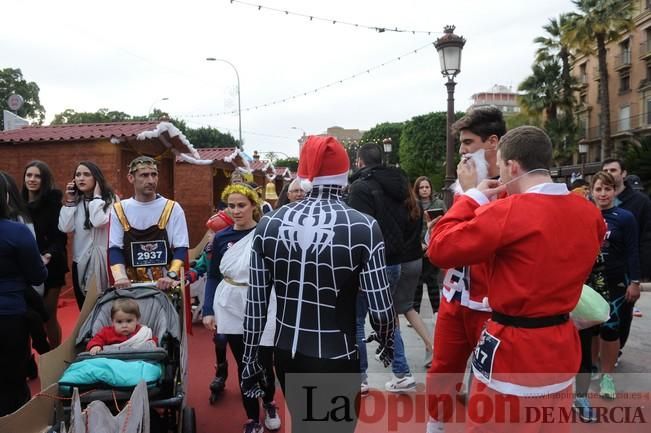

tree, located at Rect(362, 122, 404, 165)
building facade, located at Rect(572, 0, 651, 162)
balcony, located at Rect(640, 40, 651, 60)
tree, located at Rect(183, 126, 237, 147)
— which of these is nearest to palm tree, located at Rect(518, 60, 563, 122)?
building facade, located at Rect(572, 0, 651, 162)

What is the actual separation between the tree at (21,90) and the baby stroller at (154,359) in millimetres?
44989

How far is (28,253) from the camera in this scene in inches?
119

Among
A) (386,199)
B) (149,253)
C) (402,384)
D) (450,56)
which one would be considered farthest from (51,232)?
(450,56)

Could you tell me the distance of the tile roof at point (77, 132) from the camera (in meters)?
7.86

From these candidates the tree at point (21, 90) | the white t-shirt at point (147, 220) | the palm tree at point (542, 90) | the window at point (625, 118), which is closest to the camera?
the white t-shirt at point (147, 220)

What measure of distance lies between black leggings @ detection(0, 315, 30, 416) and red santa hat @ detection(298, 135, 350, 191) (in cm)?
218

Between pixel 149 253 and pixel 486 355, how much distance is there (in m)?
2.77

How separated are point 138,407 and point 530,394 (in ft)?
5.98

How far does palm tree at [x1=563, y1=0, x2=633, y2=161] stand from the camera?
26.0 meters

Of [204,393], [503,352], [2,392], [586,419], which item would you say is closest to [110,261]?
[2,392]

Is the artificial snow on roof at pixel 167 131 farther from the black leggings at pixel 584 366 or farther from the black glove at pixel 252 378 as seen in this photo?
the black leggings at pixel 584 366

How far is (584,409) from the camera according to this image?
11.9 ft

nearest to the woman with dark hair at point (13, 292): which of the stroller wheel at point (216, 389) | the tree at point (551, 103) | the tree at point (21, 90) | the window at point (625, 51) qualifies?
the stroller wheel at point (216, 389)

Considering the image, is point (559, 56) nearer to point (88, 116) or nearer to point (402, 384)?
point (402, 384)
